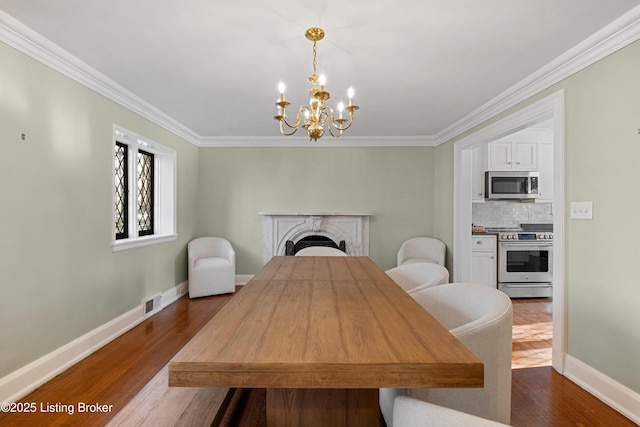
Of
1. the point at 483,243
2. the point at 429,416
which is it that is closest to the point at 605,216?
the point at 429,416

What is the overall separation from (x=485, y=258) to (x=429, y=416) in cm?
411

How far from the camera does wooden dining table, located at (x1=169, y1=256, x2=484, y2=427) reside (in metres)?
0.82

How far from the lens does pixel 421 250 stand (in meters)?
4.71

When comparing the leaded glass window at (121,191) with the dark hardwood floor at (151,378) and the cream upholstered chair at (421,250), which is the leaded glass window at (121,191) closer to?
the dark hardwood floor at (151,378)

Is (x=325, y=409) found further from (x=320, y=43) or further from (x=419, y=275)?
(x=320, y=43)

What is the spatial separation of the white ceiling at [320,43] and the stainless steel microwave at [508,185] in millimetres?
1579

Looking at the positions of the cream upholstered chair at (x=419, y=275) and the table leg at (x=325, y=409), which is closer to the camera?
the table leg at (x=325, y=409)

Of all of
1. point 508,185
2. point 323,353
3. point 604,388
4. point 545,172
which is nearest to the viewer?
point 323,353

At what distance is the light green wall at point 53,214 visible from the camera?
1999 mm

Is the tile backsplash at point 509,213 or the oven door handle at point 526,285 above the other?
the tile backsplash at point 509,213

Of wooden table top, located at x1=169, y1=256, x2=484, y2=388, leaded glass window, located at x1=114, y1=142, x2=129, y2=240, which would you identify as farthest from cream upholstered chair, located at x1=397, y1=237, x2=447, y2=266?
leaded glass window, located at x1=114, y1=142, x2=129, y2=240

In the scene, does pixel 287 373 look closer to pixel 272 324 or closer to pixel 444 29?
pixel 272 324

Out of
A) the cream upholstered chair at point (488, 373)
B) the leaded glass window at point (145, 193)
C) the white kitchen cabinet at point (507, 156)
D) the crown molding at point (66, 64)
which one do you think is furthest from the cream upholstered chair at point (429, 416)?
the white kitchen cabinet at point (507, 156)

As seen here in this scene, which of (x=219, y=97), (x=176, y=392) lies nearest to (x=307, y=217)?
(x=219, y=97)
